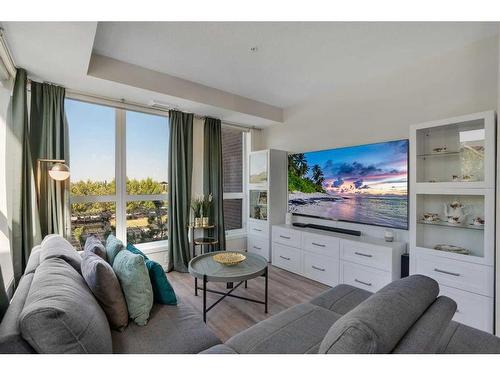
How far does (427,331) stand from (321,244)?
2259 millimetres

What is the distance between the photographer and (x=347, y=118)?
3299 mm

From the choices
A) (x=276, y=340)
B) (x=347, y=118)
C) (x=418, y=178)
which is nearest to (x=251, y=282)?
(x=276, y=340)

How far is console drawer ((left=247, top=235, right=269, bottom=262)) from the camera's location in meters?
3.97

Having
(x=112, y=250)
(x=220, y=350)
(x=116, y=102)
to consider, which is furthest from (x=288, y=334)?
(x=116, y=102)

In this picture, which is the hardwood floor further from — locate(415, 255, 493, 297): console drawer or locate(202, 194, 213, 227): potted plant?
locate(415, 255, 493, 297): console drawer

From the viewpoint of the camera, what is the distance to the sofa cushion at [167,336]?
122cm

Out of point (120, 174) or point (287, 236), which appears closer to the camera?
point (120, 174)

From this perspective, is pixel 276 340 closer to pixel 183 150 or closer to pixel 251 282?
pixel 251 282

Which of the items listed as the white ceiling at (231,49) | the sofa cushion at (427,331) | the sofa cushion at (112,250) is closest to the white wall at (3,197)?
the white ceiling at (231,49)

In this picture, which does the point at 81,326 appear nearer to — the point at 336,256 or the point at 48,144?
the point at 48,144

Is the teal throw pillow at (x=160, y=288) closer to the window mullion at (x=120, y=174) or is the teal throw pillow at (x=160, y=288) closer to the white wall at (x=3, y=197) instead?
the white wall at (x=3, y=197)

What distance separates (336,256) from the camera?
9.74 feet

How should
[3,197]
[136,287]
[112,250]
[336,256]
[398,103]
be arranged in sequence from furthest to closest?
→ 1. [336,256]
2. [398,103]
3. [3,197]
4. [112,250]
5. [136,287]

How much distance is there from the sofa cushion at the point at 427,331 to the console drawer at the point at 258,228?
2938 mm
